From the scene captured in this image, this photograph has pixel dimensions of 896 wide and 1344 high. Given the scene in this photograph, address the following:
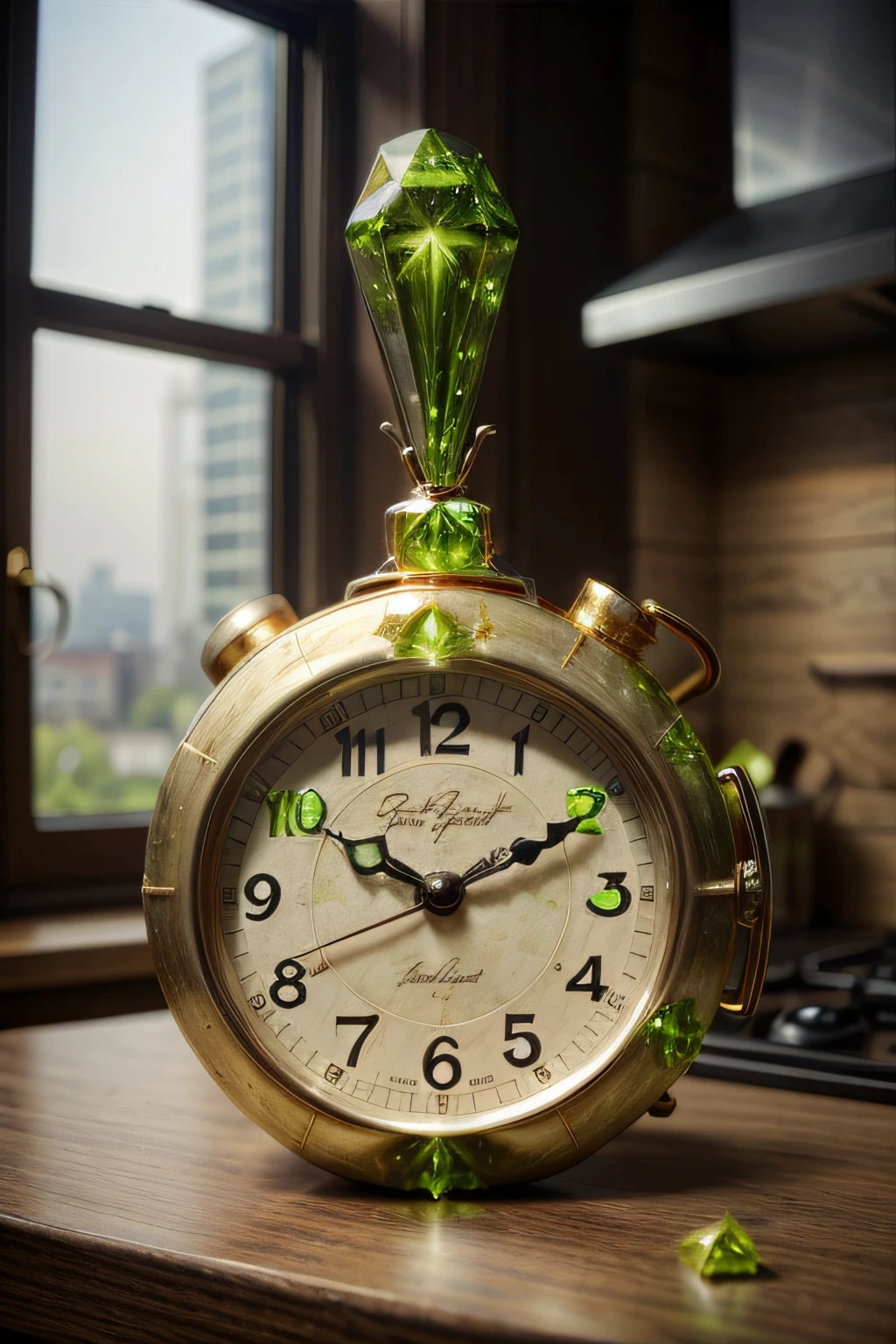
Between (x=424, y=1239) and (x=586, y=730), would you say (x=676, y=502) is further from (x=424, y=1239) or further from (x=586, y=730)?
(x=424, y=1239)

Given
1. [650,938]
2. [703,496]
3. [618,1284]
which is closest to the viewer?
[618,1284]

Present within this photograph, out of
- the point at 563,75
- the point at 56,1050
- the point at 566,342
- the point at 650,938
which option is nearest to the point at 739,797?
the point at 650,938

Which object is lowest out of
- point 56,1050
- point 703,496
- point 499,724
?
point 56,1050

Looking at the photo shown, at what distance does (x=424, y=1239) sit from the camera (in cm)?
54

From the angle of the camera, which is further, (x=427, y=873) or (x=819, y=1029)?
(x=819, y=1029)

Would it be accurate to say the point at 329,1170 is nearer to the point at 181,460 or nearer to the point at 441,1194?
the point at 441,1194

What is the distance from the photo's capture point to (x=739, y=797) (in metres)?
0.62

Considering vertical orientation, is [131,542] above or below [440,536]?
above

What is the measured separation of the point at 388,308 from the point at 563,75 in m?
1.13

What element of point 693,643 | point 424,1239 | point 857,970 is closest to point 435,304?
point 693,643

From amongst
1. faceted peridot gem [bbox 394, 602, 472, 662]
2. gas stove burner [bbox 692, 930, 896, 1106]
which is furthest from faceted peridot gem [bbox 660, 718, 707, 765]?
gas stove burner [bbox 692, 930, 896, 1106]

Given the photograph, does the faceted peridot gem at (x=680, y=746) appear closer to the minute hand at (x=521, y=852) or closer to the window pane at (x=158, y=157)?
the minute hand at (x=521, y=852)

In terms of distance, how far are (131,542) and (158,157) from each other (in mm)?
513

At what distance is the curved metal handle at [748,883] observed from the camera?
60cm
